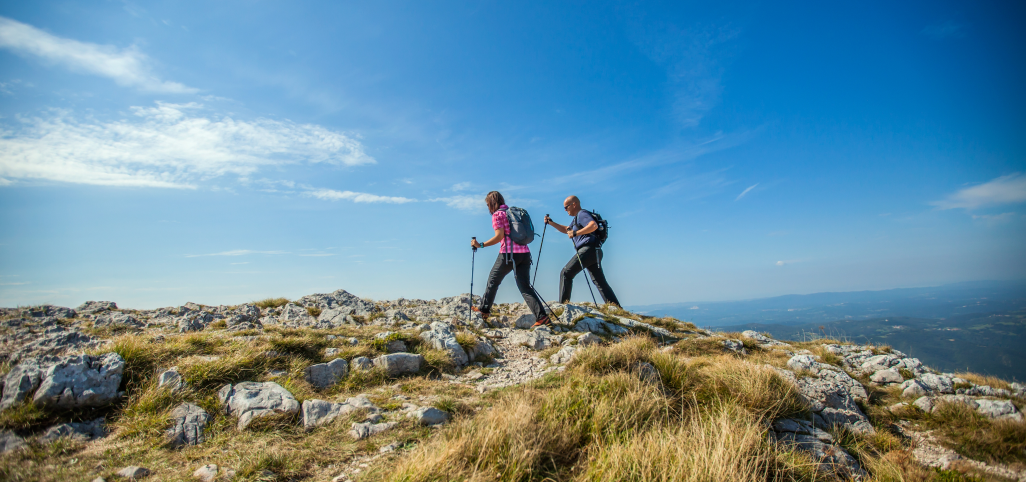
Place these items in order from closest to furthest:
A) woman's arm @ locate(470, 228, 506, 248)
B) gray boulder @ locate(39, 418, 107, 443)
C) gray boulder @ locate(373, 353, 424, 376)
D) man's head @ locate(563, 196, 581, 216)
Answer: gray boulder @ locate(39, 418, 107, 443)
gray boulder @ locate(373, 353, 424, 376)
woman's arm @ locate(470, 228, 506, 248)
man's head @ locate(563, 196, 581, 216)

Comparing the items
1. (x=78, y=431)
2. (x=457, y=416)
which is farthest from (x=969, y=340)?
(x=78, y=431)

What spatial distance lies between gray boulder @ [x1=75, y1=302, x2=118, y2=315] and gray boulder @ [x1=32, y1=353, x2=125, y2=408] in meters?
9.03

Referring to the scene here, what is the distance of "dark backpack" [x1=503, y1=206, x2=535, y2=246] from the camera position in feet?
30.6

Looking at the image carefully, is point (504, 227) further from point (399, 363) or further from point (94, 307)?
point (94, 307)

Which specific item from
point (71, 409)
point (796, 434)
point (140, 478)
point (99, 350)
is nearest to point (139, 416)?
point (71, 409)

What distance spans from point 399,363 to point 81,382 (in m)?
3.57

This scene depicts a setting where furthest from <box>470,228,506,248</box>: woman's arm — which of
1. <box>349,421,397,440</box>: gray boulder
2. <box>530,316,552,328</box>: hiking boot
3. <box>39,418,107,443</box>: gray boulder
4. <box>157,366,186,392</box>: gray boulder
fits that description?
<box>39,418,107,443</box>: gray boulder

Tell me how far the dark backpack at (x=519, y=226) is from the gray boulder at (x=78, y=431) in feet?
23.7

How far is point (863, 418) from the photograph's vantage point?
197 inches

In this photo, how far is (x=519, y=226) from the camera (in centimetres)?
935

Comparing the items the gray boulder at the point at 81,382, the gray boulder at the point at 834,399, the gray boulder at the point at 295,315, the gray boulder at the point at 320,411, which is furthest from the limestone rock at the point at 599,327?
the gray boulder at the point at 81,382

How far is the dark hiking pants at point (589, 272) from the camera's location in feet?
36.9

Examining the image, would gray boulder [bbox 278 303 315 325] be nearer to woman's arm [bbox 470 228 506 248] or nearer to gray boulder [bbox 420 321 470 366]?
gray boulder [bbox 420 321 470 366]

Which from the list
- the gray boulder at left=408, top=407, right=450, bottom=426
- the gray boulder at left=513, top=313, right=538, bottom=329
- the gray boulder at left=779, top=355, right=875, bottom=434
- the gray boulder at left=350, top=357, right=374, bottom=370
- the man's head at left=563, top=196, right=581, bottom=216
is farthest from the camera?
the man's head at left=563, top=196, right=581, bottom=216
